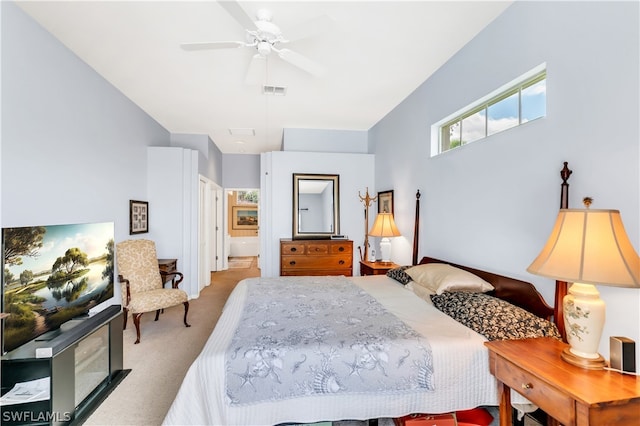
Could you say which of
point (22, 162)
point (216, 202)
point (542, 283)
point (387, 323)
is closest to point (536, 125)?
point (542, 283)

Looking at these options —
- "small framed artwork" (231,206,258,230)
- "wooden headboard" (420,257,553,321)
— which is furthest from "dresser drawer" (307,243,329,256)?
"small framed artwork" (231,206,258,230)

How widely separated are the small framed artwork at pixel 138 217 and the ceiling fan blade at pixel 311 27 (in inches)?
122

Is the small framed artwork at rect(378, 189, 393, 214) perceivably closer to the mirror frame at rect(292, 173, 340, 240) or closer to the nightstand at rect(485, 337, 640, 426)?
the mirror frame at rect(292, 173, 340, 240)

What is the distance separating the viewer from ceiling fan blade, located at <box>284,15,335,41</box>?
184cm

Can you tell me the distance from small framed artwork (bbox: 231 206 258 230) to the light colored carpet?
15.5 feet

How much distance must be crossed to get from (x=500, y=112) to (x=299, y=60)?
5.30 feet

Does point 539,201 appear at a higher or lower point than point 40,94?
lower

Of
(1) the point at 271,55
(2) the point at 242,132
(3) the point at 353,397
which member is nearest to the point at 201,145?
(2) the point at 242,132

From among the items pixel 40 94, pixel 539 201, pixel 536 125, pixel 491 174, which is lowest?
pixel 539 201

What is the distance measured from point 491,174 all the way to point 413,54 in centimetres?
130

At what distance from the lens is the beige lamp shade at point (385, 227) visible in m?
3.66

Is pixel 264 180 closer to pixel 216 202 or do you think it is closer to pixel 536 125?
pixel 216 202

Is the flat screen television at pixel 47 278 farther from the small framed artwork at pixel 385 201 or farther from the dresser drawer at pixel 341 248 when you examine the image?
the small framed artwork at pixel 385 201

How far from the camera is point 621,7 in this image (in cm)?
140
